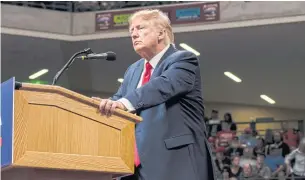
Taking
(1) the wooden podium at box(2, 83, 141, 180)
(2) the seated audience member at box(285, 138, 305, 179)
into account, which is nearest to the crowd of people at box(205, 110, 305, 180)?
(2) the seated audience member at box(285, 138, 305, 179)

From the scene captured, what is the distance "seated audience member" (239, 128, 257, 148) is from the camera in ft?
37.5

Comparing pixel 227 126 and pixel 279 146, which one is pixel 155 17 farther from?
pixel 227 126

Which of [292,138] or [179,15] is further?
[292,138]

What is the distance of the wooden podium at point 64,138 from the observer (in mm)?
2016

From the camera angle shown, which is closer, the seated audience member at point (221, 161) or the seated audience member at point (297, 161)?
the seated audience member at point (297, 161)

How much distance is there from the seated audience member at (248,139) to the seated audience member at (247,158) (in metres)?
0.35

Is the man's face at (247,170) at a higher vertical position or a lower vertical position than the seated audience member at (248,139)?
lower

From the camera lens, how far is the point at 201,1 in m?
11.1

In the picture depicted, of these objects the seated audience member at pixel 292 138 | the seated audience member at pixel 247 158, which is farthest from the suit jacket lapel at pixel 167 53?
the seated audience member at pixel 292 138

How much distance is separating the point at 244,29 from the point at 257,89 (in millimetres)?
4343

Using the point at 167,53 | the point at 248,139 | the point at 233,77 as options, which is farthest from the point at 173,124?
the point at 233,77

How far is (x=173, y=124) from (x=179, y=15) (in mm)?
9000

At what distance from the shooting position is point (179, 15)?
11359 millimetres

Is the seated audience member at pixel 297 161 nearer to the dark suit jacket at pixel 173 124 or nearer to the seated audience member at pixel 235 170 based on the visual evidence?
the seated audience member at pixel 235 170
